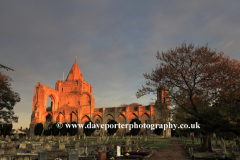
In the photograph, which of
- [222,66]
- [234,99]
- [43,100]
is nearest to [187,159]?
[234,99]

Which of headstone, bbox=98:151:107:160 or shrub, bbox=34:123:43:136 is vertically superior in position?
headstone, bbox=98:151:107:160

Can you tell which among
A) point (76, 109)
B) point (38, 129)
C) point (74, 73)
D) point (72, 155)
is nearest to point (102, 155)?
point (72, 155)

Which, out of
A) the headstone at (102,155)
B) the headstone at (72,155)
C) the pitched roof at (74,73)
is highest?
the pitched roof at (74,73)

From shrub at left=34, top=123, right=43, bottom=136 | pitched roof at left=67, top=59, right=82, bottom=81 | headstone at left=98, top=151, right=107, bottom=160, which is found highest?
pitched roof at left=67, top=59, right=82, bottom=81

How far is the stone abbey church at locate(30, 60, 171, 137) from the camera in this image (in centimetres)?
4116

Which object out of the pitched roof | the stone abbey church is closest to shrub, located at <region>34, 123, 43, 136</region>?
the stone abbey church

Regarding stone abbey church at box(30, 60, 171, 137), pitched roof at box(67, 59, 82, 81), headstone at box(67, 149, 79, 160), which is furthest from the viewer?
pitched roof at box(67, 59, 82, 81)

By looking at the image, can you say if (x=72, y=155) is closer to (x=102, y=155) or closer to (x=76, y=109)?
(x=102, y=155)

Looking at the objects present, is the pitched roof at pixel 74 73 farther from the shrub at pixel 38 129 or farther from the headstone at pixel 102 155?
the headstone at pixel 102 155

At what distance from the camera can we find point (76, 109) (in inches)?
1689

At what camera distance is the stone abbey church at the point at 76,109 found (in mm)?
41156

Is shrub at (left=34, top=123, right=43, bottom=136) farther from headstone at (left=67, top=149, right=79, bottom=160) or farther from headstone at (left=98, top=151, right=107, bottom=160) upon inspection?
headstone at (left=67, top=149, right=79, bottom=160)

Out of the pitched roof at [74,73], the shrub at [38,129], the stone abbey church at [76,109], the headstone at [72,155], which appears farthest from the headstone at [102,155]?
the pitched roof at [74,73]

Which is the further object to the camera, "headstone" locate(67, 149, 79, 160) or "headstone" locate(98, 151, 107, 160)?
"headstone" locate(98, 151, 107, 160)
